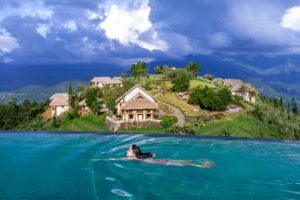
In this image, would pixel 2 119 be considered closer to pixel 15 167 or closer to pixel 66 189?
pixel 15 167

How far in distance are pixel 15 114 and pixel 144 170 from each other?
44.3 meters

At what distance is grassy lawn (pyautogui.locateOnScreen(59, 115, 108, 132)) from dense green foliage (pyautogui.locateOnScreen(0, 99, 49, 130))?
14.1 ft

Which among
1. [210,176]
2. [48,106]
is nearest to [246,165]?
[210,176]

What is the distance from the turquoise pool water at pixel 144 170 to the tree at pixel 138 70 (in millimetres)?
47212

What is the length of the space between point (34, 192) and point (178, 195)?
5.28 m

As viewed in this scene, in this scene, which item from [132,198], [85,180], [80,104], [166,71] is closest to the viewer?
[132,198]

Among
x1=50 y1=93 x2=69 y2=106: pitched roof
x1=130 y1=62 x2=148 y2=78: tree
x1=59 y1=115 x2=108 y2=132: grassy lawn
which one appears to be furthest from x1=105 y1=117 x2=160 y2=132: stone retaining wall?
x1=130 y1=62 x2=148 y2=78: tree

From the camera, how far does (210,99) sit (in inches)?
2256

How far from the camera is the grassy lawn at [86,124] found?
5378 cm

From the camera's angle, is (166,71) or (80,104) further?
(166,71)

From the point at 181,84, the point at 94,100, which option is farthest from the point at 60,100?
the point at 181,84

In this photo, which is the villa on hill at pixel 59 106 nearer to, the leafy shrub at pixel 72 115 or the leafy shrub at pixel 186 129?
the leafy shrub at pixel 72 115

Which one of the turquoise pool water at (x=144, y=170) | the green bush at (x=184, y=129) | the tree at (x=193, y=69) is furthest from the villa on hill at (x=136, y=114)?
the tree at (x=193, y=69)

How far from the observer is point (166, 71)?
8212 cm
